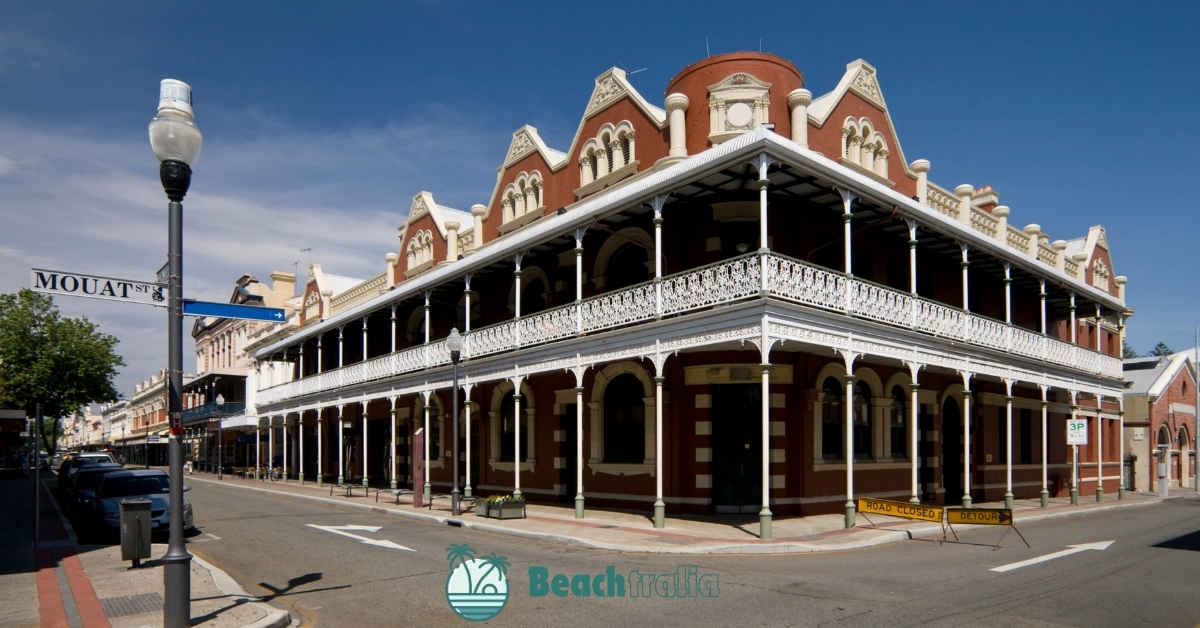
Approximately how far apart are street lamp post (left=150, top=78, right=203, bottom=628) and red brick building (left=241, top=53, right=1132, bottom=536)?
30.0 feet

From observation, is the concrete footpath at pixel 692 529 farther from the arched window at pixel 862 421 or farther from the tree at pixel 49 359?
the tree at pixel 49 359

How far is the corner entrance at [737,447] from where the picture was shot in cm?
1798

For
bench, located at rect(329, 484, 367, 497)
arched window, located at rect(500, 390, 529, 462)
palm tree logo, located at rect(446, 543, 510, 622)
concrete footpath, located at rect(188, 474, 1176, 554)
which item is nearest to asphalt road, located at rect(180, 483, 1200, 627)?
palm tree logo, located at rect(446, 543, 510, 622)

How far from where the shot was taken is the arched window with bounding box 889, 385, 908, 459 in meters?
21.0

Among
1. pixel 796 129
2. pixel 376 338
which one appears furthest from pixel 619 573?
pixel 376 338

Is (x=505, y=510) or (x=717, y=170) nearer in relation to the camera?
(x=717, y=170)

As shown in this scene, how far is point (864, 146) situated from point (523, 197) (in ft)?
34.0

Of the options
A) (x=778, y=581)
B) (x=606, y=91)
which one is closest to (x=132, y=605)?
(x=778, y=581)

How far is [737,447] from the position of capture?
714 inches

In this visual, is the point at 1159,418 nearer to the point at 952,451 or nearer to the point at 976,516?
the point at 952,451

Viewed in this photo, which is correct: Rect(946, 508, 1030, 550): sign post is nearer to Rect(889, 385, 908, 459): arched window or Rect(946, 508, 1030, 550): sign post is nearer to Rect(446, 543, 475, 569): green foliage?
Rect(889, 385, 908, 459): arched window

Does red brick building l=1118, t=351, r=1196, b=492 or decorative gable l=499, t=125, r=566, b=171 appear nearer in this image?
decorative gable l=499, t=125, r=566, b=171

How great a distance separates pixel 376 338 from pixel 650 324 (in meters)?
20.1

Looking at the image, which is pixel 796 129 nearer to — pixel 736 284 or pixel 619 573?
pixel 736 284
